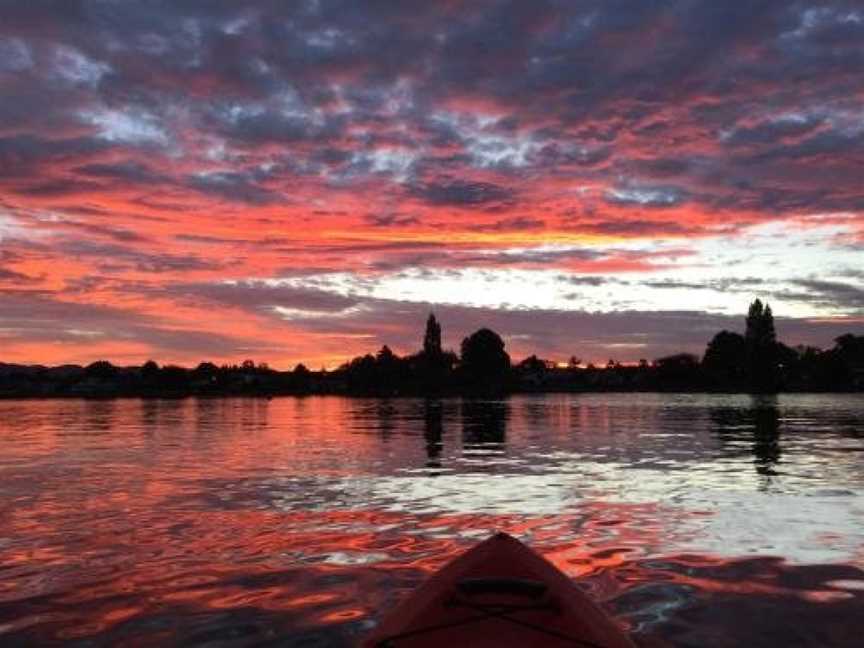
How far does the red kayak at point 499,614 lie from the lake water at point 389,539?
8.04ft

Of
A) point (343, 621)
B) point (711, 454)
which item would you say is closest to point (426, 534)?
point (343, 621)

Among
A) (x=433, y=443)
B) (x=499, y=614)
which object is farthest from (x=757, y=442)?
(x=499, y=614)

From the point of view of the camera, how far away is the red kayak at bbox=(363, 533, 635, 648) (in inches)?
313

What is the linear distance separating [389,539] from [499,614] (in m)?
9.35

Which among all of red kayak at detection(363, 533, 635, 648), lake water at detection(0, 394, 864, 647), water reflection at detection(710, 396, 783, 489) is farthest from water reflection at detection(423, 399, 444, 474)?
red kayak at detection(363, 533, 635, 648)

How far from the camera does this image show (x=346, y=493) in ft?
80.3

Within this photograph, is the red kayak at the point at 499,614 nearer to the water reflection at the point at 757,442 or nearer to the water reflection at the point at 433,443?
the water reflection at the point at 757,442

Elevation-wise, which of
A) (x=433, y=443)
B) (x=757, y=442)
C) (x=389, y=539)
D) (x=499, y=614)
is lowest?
(x=389, y=539)

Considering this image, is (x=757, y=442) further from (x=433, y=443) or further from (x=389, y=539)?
(x=389, y=539)

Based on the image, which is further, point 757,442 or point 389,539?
point 757,442

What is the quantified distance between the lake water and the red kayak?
8.04 ft

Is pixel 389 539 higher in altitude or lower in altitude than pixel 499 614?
lower

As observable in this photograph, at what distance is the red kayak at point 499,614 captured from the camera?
26.1ft

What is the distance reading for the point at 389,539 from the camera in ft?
56.9
